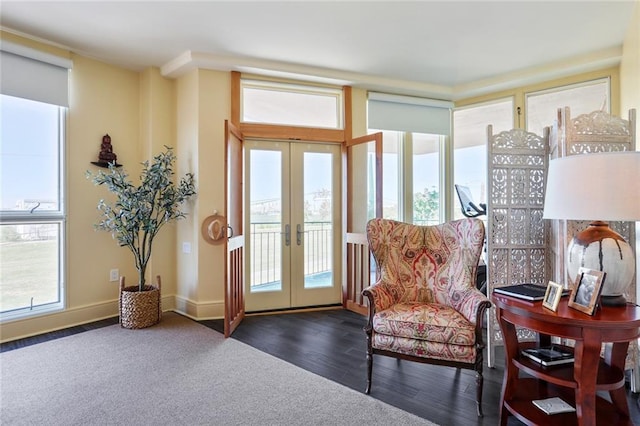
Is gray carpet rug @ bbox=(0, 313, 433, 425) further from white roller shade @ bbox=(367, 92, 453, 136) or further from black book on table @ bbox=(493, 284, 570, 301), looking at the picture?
white roller shade @ bbox=(367, 92, 453, 136)

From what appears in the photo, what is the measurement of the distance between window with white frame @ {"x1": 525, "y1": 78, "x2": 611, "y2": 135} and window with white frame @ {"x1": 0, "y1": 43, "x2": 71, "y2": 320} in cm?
517

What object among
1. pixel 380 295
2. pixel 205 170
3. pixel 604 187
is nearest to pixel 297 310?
pixel 380 295

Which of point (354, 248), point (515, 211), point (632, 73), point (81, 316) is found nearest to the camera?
point (515, 211)

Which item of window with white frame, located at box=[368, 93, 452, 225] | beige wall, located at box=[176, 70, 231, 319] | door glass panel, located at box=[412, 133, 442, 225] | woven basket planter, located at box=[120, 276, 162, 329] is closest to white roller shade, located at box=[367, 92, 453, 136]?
window with white frame, located at box=[368, 93, 452, 225]

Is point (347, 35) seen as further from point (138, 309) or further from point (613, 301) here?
point (138, 309)

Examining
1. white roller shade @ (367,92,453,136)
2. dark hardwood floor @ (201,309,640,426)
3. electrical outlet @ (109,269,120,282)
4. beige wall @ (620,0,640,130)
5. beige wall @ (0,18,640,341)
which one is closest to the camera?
dark hardwood floor @ (201,309,640,426)

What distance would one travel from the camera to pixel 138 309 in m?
3.36

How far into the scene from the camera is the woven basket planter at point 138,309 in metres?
3.35

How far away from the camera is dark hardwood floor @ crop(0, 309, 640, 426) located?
2066 millimetres

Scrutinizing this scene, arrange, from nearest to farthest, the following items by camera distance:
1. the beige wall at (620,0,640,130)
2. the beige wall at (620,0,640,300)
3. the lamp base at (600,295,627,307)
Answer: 1. the lamp base at (600,295,627,307)
2. the beige wall at (620,0,640,300)
3. the beige wall at (620,0,640,130)

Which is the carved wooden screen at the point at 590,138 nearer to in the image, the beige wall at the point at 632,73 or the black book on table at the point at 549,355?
the beige wall at the point at 632,73

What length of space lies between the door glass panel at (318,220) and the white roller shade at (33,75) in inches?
103

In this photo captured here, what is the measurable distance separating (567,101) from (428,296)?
3.19 meters

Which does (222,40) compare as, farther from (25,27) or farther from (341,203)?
(341,203)
